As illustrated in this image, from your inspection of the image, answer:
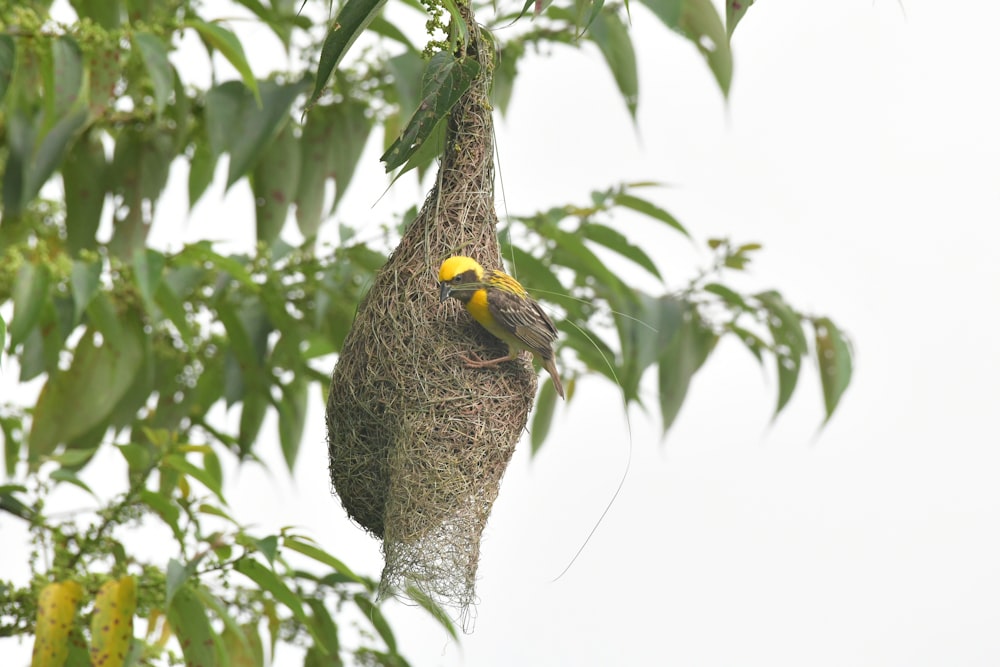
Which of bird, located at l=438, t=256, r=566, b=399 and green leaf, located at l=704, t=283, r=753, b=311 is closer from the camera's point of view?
bird, located at l=438, t=256, r=566, b=399

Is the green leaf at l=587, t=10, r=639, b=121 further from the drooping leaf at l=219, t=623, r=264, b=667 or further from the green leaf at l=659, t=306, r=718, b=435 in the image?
the drooping leaf at l=219, t=623, r=264, b=667

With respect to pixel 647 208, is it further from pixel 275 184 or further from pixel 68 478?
pixel 68 478

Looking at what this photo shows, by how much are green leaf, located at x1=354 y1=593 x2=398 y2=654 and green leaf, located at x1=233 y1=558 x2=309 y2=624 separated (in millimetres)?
578

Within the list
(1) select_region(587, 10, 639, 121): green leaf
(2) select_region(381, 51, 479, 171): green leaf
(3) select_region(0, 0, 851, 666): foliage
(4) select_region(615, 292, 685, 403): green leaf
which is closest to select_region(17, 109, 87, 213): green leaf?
(3) select_region(0, 0, 851, 666): foliage

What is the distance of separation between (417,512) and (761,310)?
1990 mm

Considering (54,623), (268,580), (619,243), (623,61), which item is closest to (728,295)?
(619,243)

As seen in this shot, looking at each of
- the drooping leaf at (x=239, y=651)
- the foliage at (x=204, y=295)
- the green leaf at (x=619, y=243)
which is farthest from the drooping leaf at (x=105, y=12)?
the drooping leaf at (x=239, y=651)

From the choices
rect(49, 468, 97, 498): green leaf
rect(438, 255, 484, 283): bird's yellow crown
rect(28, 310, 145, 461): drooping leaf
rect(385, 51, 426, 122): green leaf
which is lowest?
rect(49, 468, 97, 498): green leaf

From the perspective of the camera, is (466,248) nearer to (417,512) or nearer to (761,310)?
(417,512)

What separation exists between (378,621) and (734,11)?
251 centimetres

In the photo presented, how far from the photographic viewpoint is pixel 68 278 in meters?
3.34

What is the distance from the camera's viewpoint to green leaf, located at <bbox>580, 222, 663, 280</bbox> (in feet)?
12.7

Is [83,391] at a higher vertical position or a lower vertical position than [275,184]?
lower

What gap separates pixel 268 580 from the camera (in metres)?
3.26
